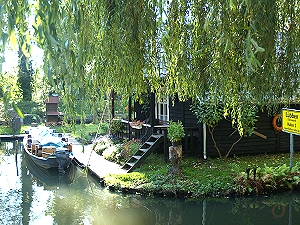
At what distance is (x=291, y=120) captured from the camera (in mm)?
9141

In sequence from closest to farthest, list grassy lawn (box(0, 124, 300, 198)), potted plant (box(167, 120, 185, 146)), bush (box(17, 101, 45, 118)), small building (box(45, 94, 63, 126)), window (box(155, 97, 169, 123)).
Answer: grassy lawn (box(0, 124, 300, 198)) → potted plant (box(167, 120, 185, 146)) → window (box(155, 97, 169, 123)) → small building (box(45, 94, 63, 126)) → bush (box(17, 101, 45, 118))

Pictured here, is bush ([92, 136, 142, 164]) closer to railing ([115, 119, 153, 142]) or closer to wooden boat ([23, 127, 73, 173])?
railing ([115, 119, 153, 142])

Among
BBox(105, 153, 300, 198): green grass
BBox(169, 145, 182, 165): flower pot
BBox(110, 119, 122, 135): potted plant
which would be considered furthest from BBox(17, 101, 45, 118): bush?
BBox(169, 145, 182, 165): flower pot

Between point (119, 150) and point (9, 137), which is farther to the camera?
point (9, 137)

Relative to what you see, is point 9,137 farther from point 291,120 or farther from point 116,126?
point 291,120

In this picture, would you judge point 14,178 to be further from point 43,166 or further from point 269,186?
point 269,186

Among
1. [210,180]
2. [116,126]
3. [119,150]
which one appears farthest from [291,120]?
[116,126]

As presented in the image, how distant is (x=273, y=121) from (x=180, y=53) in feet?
30.0

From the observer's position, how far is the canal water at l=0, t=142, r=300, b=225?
819 cm

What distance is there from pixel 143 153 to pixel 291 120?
4.78m

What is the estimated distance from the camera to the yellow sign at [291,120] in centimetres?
893

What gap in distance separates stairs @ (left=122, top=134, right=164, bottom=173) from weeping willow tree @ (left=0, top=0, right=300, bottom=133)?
677 centimetres

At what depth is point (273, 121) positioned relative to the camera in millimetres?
12875

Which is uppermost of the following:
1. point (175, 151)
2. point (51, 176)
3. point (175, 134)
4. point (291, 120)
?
point (291, 120)
